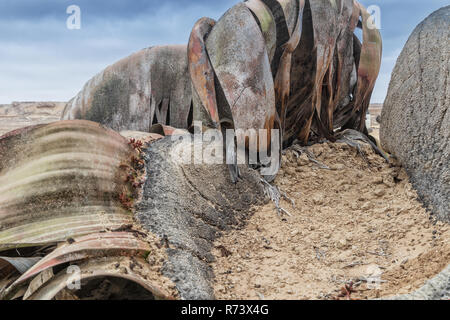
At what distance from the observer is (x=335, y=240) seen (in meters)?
2.68

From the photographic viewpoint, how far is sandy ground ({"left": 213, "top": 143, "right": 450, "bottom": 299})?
6.98 feet

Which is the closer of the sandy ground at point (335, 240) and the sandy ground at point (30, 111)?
the sandy ground at point (335, 240)

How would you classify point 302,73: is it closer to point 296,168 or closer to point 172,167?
point 296,168

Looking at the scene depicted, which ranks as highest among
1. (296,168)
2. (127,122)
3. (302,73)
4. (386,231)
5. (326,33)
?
(326,33)

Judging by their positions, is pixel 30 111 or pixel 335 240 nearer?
pixel 335 240

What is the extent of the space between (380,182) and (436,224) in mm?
805

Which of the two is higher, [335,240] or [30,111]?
[30,111]

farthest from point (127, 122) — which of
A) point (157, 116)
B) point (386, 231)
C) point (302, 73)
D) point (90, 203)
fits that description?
point (386, 231)

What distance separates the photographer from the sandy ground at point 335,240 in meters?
2.13

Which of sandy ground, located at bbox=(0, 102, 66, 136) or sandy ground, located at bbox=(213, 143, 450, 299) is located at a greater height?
sandy ground, located at bbox=(0, 102, 66, 136)

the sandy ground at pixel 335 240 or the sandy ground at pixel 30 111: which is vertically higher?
the sandy ground at pixel 30 111

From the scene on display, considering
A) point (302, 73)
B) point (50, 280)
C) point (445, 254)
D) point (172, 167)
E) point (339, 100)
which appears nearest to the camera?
point (50, 280)

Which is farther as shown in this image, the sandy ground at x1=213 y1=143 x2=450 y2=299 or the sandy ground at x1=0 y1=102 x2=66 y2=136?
the sandy ground at x1=0 y1=102 x2=66 y2=136

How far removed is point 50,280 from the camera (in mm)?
1854
